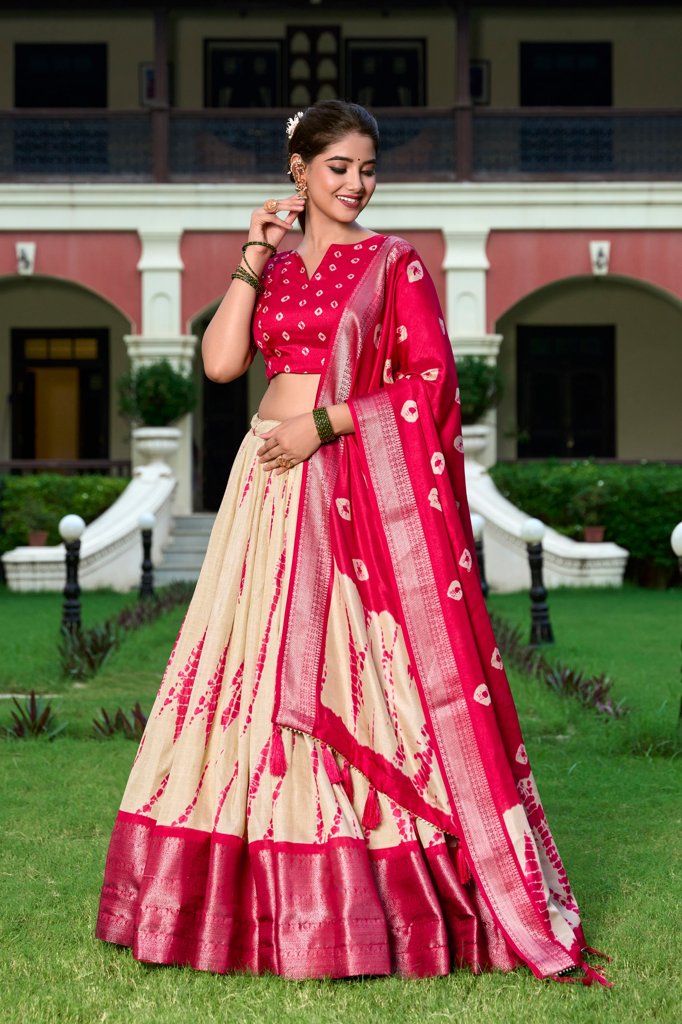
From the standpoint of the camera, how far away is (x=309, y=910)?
2799 millimetres

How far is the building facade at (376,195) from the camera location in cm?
1555

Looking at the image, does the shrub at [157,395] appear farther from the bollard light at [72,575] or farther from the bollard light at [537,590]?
the bollard light at [537,590]

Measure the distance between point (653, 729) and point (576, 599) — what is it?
21.5 ft

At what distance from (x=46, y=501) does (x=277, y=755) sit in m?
11.4

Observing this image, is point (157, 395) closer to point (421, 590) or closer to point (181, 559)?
point (181, 559)

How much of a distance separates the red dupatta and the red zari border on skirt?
0.25 ft

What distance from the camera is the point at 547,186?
50.9 ft

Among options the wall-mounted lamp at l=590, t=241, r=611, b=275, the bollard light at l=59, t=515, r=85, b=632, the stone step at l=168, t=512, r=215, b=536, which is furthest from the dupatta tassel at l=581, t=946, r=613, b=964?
the wall-mounted lamp at l=590, t=241, r=611, b=275

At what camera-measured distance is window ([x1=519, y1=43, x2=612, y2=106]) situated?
57.2 feet

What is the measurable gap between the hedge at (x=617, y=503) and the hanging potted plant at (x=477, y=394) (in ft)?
1.88

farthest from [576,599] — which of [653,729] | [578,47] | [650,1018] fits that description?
[650,1018]

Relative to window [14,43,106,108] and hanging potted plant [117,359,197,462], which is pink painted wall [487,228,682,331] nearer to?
hanging potted plant [117,359,197,462]

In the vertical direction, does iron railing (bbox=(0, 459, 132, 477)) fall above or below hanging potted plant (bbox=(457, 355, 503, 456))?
below

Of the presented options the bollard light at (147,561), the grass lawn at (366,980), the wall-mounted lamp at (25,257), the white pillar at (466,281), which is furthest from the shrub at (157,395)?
the grass lawn at (366,980)
